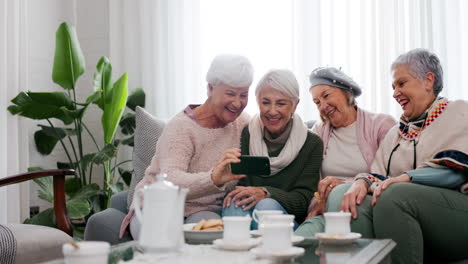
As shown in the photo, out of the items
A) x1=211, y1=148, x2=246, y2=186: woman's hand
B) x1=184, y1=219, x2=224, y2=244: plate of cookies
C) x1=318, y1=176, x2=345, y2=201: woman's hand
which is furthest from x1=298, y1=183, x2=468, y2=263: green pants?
x1=184, y1=219, x2=224, y2=244: plate of cookies

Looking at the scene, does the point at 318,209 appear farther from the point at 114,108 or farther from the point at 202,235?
the point at 114,108

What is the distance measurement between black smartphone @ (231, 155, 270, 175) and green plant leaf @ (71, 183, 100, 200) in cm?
192

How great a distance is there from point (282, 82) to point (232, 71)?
8.1 inches

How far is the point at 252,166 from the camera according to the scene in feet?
7.30

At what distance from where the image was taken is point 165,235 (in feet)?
4.34

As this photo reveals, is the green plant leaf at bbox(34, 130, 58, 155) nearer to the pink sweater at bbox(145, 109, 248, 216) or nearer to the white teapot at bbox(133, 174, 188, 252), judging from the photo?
the pink sweater at bbox(145, 109, 248, 216)

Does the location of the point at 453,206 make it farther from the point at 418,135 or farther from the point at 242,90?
the point at 242,90

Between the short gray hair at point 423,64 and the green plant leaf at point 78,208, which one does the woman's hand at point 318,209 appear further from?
the green plant leaf at point 78,208

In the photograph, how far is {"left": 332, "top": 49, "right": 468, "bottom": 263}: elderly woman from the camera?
1.94 m

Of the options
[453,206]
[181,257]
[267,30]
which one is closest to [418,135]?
[453,206]

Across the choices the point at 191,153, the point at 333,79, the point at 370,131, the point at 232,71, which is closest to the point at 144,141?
the point at 191,153

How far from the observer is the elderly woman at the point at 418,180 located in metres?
1.94

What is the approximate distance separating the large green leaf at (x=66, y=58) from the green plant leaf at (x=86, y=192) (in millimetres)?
680

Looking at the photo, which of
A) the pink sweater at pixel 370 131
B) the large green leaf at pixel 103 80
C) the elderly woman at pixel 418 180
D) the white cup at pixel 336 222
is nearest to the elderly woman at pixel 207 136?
the pink sweater at pixel 370 131
